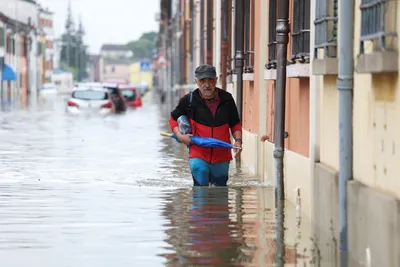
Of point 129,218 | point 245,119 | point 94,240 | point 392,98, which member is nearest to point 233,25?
point 245,119

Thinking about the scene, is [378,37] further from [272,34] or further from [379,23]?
[272,34]

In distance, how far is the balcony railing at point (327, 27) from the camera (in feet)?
37.0

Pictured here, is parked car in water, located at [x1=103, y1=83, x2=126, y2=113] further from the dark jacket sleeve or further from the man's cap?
the man's cap

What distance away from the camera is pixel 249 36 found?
2234 cm

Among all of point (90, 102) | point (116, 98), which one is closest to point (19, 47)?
point (116, 98)

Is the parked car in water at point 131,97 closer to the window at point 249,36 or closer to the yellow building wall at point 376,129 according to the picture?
the window at point 249,36

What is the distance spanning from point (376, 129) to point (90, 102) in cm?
4212

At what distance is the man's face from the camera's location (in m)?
13.2

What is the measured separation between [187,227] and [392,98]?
3791 millimetres

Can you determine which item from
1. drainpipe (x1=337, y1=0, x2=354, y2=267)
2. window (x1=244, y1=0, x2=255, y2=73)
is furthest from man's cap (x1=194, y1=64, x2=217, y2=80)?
window (x1=244, y1=0, x2=255, y2=73)

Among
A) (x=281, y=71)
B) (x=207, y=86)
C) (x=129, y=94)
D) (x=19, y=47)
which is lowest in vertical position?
(x=129, y=94)

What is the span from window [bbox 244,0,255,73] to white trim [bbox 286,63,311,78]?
22.7 ft

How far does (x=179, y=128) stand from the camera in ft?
44.3

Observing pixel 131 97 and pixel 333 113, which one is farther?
pixel 131 97
